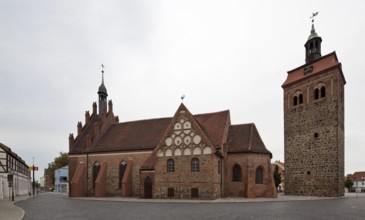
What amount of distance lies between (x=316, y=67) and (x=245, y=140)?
46.3 ft

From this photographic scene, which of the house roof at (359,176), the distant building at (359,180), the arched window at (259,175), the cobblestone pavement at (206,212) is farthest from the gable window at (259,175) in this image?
the house roof at (359,176)

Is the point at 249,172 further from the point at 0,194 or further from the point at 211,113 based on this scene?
the point at 0,194

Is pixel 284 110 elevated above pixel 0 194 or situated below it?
above

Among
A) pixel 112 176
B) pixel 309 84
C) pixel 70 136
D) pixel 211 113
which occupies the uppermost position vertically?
pixel 309 84

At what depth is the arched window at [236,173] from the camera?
30.9m

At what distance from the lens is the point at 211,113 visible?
35.7 metres

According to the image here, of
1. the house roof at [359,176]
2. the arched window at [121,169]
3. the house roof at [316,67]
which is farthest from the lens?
the house roof at [359,176]

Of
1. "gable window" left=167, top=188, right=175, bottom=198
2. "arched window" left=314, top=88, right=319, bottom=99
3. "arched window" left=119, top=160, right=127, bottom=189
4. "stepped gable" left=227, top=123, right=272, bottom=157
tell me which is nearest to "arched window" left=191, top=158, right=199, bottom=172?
"gable window" left=167, top=188, right=175, bottom=198

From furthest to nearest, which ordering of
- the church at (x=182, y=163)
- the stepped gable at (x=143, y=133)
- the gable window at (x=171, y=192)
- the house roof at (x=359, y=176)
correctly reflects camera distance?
the house roof at (x=359, y=176) → the stepped gable at (x=143, y=133) → the gable window at (x=171, y=192) → the church at (x=182, y=163)

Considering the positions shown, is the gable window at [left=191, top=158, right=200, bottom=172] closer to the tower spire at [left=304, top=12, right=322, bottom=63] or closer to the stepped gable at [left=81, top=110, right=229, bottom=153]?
the stepped gable at [left=81, top=110, right=229, bottom=153]

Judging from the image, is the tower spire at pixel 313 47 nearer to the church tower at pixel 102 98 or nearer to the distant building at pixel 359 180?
the church tower at pixel 102 98

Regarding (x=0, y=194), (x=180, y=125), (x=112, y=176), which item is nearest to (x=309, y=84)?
(x=180, y=125)

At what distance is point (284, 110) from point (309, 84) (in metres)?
5.04

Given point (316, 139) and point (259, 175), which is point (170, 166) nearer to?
point (259, 175)
